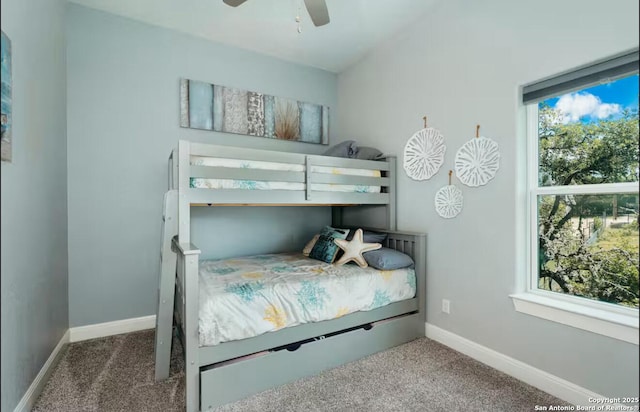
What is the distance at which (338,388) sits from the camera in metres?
1.82

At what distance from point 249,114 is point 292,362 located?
2.30 m

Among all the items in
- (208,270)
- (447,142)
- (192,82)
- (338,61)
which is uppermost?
(338,61)

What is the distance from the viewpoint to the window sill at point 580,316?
48.3 inches

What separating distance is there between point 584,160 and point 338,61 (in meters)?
2.48

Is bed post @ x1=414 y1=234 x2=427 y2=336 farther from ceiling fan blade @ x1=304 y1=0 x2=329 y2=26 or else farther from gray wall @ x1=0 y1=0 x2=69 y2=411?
gray wall @ x1=0 y1=0 x2=69 y2=411

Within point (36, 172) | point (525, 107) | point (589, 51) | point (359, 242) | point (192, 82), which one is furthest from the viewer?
point (192, 82)

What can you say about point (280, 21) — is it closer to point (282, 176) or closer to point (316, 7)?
point (316, 7)

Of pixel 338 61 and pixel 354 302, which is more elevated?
pixel 338 61

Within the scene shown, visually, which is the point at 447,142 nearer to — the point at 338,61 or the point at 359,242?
the point at 359,242

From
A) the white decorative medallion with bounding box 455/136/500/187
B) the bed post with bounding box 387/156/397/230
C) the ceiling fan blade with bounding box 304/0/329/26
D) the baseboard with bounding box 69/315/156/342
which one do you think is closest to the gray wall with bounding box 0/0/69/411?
the baseboard with bounding box 69/315/156/342

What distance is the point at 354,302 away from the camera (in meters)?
2.12

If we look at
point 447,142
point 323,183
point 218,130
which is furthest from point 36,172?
point 447,142

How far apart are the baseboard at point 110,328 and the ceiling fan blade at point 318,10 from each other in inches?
107

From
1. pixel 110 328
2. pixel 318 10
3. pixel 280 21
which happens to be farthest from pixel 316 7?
pixel 110 328
